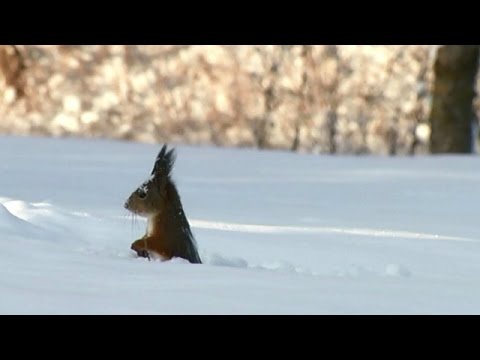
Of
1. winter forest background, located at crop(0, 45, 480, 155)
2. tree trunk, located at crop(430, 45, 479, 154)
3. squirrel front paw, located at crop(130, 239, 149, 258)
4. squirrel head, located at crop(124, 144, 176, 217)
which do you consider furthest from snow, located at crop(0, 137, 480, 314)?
winter forest background, located at crop(0, 45, 480, 155)

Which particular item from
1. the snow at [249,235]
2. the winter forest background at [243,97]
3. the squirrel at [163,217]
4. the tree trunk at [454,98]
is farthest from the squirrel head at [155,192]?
the winter forest background at [243,97]

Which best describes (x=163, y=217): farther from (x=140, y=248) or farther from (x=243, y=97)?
(x=243, y=97)

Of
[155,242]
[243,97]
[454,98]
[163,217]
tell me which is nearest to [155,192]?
[163,217]

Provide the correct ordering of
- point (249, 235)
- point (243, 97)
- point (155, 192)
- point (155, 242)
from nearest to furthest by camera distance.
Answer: point (155, 242) < point (155, 192) < point (249, 235) < point (243, 97)

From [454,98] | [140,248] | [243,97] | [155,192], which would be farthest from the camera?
[243,97]

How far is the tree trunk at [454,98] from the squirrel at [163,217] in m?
10.8

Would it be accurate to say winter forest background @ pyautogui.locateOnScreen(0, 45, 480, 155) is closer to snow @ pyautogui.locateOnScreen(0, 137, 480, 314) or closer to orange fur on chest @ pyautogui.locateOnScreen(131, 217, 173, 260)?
snow @ pyautogui.locateOnScreen(0, 137, 480, 314)

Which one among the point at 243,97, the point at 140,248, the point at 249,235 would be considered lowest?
the point at 140,248

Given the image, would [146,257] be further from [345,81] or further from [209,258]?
[345,81]

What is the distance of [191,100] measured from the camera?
84.5 feet

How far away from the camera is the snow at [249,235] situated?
4734 millimetres

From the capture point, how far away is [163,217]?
268 inches

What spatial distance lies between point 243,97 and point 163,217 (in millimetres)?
18188
